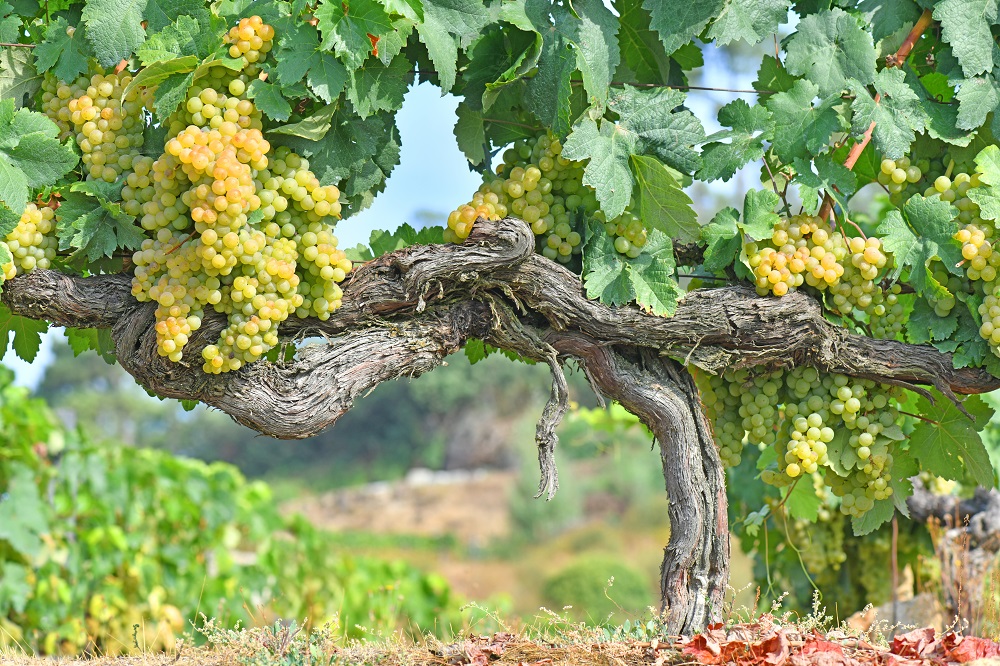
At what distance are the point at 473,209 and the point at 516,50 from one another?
0.42m

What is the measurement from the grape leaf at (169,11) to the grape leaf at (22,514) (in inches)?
129

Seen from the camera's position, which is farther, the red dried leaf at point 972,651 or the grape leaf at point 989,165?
the grape leaf at point 989,165

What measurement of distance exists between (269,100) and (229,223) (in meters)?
0.31

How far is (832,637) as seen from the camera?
2.36 metres

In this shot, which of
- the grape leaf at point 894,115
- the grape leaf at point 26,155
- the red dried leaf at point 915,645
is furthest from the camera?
the grape leaf at point 894,115

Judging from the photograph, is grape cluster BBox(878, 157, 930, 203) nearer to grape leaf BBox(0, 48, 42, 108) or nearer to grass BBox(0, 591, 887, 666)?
grass BBox(0, 591, 887, 666)

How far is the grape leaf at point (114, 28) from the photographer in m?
2.14

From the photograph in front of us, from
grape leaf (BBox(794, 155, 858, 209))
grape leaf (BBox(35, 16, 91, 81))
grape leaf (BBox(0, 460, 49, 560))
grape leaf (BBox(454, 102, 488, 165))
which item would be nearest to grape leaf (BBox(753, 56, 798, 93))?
grape leaf (BBox(794, 155, 858, 209))

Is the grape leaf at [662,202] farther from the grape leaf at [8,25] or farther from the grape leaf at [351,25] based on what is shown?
the grape leaf at [8,25]

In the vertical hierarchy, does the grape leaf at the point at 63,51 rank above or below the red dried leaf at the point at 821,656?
above

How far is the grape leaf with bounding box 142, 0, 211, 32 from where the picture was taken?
2193 millimetres

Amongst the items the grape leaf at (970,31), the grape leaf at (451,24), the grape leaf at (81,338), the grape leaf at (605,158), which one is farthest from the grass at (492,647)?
the grape leaf at (970,31)

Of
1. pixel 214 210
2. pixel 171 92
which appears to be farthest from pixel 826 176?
pixel 171 92

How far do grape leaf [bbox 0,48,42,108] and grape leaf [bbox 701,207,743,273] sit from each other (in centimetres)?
186
